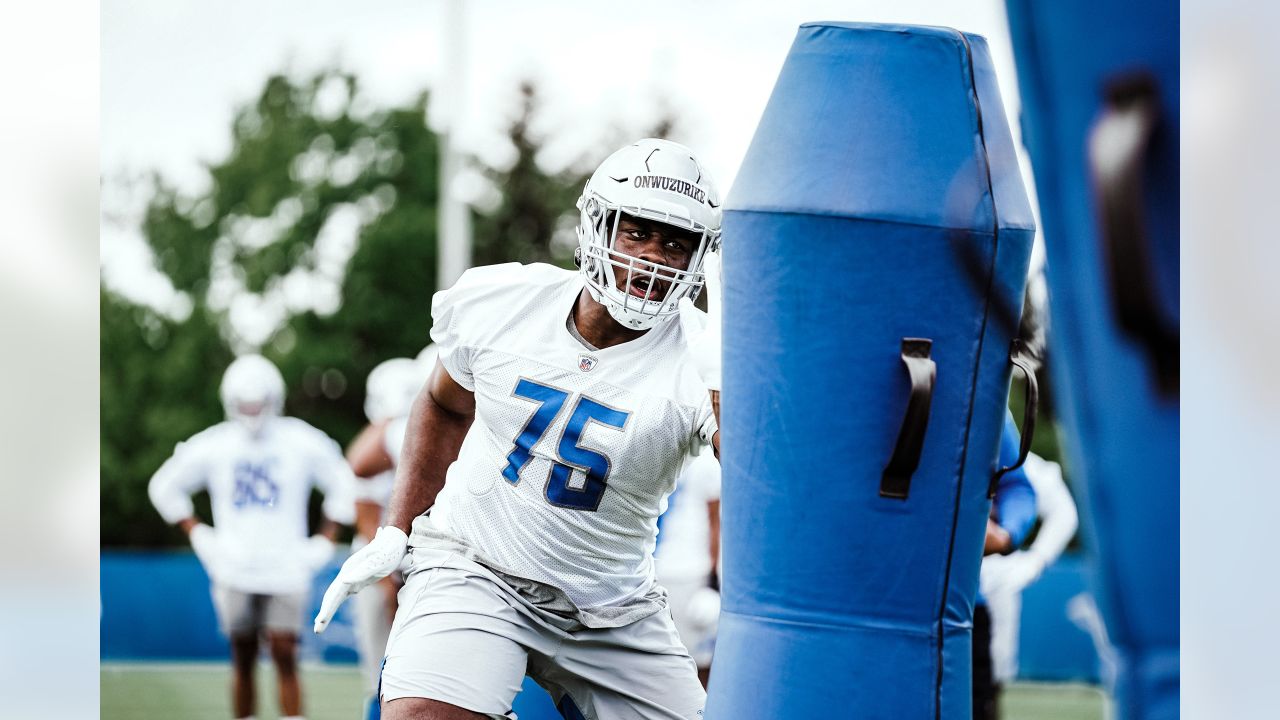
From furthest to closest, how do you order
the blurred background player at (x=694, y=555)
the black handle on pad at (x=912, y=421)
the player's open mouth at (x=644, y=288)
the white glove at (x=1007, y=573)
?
the blurred background player at (x=694, y=555) → the white glove at (x=1007, y=573) → the player's open mouth at (x=644, y=288) → the black handle on pad at (x=912, y=421)

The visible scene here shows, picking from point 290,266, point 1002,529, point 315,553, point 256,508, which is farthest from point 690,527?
point 290,266

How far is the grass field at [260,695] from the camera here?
920 centimetres

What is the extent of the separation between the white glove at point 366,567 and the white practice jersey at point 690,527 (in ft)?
11.1

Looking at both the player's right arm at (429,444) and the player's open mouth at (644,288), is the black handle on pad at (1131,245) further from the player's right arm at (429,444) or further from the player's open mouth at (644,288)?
the player's right arm at (429,444)

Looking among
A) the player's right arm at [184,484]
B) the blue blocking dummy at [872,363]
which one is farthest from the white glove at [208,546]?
the blue blocking dummy at [872,363]

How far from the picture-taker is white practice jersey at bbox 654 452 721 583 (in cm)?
693

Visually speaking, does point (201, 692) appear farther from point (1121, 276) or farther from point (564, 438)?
point (1121, 276)

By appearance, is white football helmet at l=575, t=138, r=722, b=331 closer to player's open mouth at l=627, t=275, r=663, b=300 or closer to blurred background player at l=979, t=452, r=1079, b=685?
player's open mouth at l=627, t=275, r=663, b=300

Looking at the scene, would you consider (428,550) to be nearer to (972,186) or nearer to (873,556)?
(873,556)

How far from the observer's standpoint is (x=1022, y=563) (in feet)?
21.1

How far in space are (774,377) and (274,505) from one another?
5.99 m

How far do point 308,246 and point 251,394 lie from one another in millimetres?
17709
